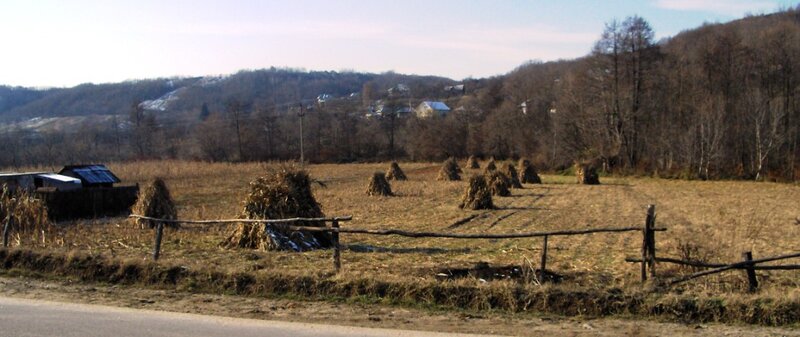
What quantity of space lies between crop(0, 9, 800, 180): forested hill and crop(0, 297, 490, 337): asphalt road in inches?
1968

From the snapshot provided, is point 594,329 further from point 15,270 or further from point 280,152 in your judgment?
point 280,152

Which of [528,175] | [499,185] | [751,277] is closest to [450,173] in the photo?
[528,175]

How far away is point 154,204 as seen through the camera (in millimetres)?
19000

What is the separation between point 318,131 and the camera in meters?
99.8

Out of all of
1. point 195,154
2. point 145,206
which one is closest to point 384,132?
point 195,154

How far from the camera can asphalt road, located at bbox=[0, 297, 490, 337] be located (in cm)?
713

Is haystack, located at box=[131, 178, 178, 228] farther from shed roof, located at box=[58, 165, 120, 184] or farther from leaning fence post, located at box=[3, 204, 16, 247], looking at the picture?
shed roof, located at box=[58, 165, 120, 184]

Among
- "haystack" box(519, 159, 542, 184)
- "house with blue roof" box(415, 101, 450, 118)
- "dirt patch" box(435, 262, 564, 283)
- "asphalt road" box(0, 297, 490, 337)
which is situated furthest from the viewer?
"house with blue roof" box(415, 101, 450, 118)

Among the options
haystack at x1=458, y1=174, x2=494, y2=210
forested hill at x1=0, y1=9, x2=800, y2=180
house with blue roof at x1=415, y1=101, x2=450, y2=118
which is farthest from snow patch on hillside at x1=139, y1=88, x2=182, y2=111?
haystack at x1=458, y1=174, x2=494, y2=210

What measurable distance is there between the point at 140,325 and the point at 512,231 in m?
13.9

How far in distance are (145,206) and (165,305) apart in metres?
11.0

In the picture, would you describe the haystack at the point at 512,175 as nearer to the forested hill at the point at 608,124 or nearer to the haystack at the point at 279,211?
the forested hill at the point at 608,124

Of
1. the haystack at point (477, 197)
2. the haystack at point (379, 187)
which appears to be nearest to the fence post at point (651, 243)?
the haystack at point (477, 197)

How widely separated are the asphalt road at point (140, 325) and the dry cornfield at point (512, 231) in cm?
217
